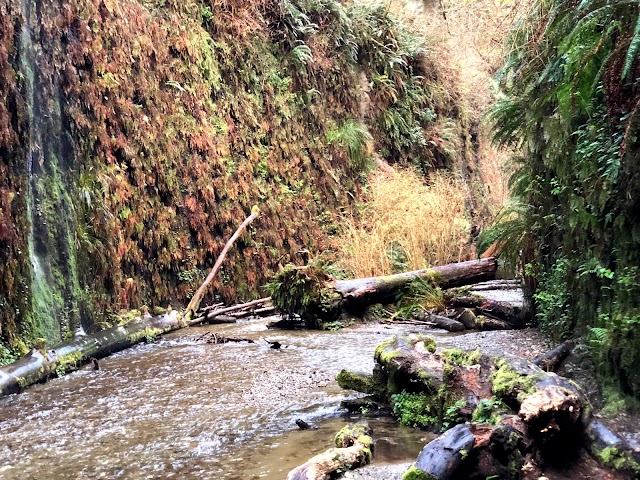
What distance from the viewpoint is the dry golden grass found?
8836mm

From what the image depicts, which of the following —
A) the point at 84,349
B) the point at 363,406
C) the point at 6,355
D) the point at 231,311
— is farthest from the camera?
the point at 231,311

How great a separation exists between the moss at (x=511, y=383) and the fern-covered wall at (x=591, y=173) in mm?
619

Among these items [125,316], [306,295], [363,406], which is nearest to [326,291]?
[306,295]

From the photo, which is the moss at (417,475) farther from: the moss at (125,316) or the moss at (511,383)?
the moss at (125,316)

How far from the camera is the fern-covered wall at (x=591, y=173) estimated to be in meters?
2.93

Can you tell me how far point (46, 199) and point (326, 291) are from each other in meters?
3.49

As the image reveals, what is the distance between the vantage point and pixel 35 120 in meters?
5.78

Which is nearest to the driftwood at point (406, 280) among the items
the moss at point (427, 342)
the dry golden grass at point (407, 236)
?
the dry golden grass at point (407, 236)

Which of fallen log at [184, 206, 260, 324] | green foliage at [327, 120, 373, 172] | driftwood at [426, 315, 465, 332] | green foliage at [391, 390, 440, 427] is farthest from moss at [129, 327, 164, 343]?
green foliage at [327, 120, 373, 172]

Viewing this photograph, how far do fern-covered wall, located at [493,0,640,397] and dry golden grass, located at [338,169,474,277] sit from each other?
4014 mm

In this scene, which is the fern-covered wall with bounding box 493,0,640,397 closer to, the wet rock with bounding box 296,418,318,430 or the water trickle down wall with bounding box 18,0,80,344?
the wet rock with bounding box 296,418,318,430

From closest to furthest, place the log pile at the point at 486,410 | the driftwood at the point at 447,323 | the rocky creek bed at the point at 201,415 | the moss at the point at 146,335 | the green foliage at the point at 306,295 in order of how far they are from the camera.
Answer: the log pile at the point at 486,410 → the rocky creek bed at the point at 201,415 → the moss at the point at 146,335 → the driftwood at the point at 447,323 → the green foliage at the point at 306,295

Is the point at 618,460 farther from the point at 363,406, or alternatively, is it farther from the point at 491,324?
the point at 491,324

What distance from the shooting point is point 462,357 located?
3.49m
